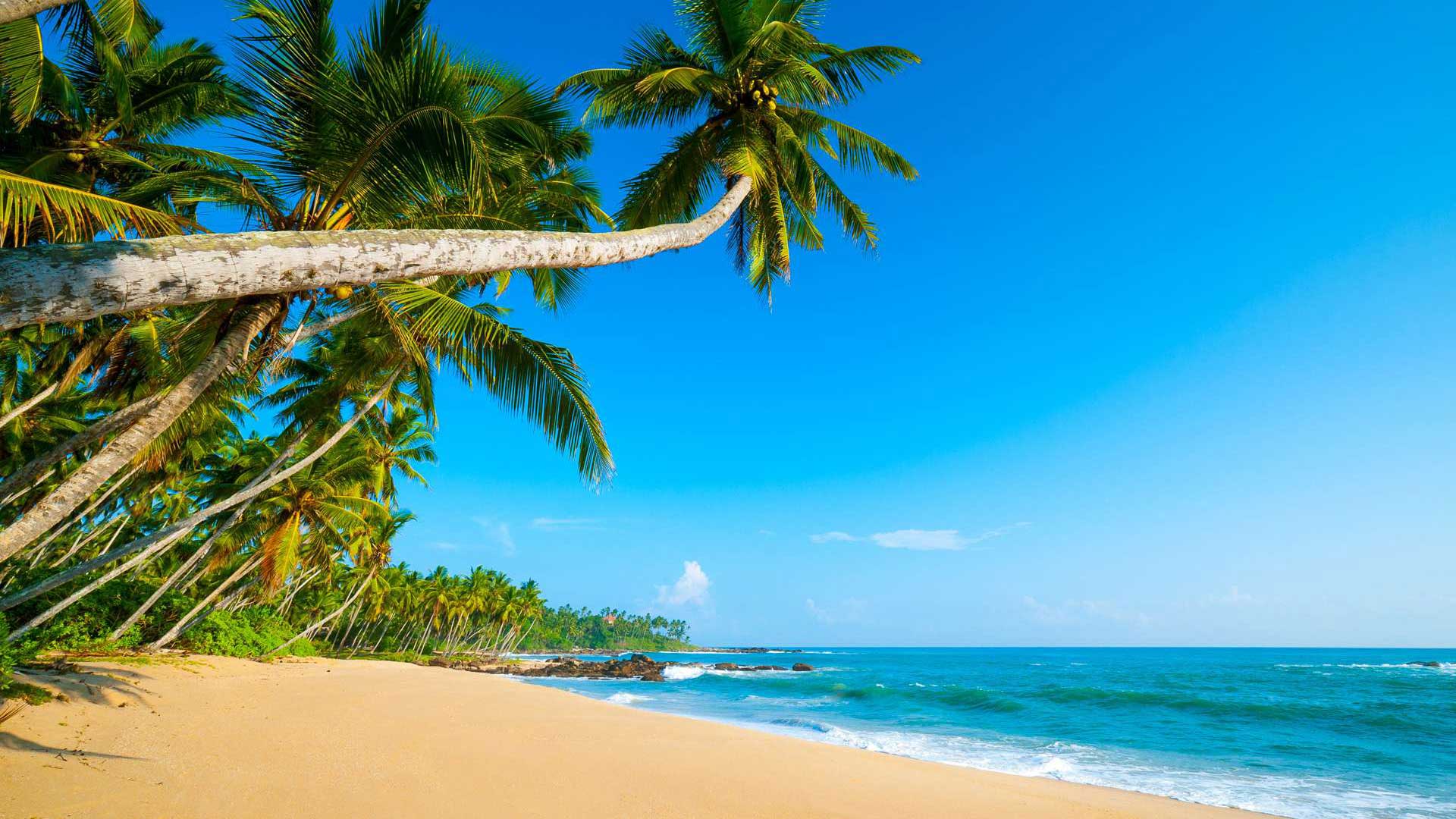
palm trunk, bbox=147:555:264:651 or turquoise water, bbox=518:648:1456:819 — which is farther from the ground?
palm trunk, bbox=147:555:264:651

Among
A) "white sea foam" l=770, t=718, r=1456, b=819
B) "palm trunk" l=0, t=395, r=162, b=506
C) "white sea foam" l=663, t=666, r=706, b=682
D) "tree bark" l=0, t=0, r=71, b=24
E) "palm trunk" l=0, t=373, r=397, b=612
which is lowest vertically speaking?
Answer: "white sea foam" l=663, t=666, r=706, b=682

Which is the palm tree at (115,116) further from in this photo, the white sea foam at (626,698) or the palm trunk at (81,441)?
the white sea foam at (626,698)

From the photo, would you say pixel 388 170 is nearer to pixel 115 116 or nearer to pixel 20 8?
pixel 20 8

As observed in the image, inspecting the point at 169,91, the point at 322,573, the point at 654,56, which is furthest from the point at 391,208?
the point at 322,573

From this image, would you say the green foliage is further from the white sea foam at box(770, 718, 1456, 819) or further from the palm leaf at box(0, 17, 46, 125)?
the white sea foam at box(770, 718, 1456, 819)

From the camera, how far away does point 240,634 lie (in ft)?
66.9

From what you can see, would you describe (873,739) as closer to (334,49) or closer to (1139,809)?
(1139,809)

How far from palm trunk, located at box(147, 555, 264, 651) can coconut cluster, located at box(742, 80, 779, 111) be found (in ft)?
56.6

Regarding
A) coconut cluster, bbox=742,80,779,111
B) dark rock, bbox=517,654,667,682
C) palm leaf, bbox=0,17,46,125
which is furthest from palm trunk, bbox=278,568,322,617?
coconut cluster, bbox=742,80,779,111

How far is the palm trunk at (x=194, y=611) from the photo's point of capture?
15195mm

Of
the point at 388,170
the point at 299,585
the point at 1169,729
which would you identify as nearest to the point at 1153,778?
the point at 1169,729

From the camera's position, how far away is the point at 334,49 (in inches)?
192

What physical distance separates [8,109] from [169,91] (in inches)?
76.0

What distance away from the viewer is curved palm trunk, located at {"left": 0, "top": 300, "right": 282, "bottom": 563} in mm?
3961
